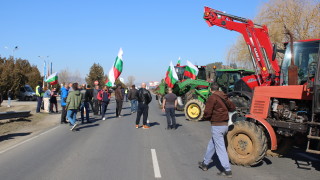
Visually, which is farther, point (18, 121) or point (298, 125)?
point (18, 121)

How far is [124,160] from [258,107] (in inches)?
131

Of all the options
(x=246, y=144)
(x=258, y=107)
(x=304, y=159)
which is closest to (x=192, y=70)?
(x=258, y=107)

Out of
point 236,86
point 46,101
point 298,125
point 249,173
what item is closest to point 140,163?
point 249,173

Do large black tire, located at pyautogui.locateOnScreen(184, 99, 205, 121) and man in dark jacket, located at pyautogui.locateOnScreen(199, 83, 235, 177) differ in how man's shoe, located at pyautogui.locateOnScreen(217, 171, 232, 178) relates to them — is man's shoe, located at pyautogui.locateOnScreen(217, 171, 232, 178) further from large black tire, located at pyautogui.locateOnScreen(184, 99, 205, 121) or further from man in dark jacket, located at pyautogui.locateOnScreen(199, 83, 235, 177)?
large black tire, located at pyautogui.locateOnScreen(184, 99, 205, 121)

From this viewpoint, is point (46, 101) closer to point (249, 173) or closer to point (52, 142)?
point (52, 142)

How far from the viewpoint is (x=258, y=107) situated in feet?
24.9

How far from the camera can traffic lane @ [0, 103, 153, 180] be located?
6088 millimetres

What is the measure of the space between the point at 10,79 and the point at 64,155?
97.9 feet

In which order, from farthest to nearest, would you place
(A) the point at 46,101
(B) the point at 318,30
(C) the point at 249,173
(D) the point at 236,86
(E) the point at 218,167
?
(B) the point at 318,30, (A) the point at 46,101, (D) the point at 236,86, (E) the point at 218,167, (C) the point at 249,173

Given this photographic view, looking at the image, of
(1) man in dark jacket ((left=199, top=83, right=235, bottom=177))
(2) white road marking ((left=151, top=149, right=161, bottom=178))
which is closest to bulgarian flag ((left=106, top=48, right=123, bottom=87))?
(2) white road marking ((left=151, top=149, right=161, bottom=178))

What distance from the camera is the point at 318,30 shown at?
24.8 metres

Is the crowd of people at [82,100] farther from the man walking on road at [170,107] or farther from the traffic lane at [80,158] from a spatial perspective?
the traffic lane at [80,158]

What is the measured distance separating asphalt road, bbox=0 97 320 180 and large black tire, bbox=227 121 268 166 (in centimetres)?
20

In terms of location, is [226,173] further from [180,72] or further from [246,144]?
[180,72]
